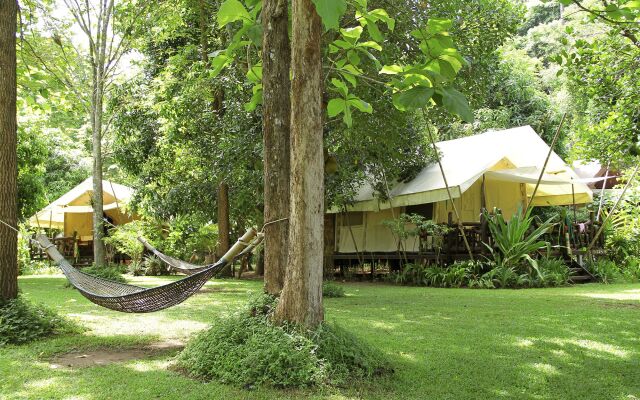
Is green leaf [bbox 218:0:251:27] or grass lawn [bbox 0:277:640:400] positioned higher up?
green leaf [bbox 218:0:251:27]

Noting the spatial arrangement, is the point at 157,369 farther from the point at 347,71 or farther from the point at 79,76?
the point at 79,76

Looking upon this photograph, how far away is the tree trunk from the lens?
496 inches

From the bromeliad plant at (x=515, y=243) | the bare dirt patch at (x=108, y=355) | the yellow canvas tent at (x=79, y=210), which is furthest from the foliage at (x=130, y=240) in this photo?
the bare dirt patch at (x=108, y=355)

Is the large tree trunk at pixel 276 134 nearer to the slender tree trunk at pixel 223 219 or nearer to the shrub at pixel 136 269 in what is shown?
the slender tree trunk at pixel 223 219

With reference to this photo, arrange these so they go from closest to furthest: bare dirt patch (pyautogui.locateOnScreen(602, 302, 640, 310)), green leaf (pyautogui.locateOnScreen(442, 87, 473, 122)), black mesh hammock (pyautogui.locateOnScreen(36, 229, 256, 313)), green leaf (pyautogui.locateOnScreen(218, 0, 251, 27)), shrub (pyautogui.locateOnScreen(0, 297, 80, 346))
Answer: green leaf (pyautogui.locateOnScreen(442, 87, 473, 122))
green leaf (pyautogui.locateOnScreen(218, 0, 251, 27))
black mesh hammock (pyautogui.locateOnScreen(36, 229, 256, 313))
shrub (pyautogui.locateOnScreen(0, 297, 80, 346))
bare dirt patch (pyautogui.locateOnScreen(602, 302, 640, 310))

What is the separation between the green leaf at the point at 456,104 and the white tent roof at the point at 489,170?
875 cm

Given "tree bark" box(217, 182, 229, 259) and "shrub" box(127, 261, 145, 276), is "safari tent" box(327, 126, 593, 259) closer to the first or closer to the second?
"tree bark" box(217, 182, 229, 259)

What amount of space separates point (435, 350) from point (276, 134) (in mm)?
2322

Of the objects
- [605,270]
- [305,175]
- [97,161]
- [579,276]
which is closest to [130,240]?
[97,161]

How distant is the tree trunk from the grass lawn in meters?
3.81

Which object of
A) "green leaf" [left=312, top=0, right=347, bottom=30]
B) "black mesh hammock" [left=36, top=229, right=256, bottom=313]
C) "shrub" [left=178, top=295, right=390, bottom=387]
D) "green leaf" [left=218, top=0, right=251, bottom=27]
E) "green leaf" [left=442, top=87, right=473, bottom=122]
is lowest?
"shrub" [left=178, top=295, right=390, bottom=387]

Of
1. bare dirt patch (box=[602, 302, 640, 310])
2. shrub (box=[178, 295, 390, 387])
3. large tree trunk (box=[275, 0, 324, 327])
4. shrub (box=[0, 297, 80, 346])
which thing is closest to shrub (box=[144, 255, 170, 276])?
shrub (box=[0, 297, 80, 346])

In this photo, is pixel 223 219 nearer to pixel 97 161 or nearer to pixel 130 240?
pixel 97 161

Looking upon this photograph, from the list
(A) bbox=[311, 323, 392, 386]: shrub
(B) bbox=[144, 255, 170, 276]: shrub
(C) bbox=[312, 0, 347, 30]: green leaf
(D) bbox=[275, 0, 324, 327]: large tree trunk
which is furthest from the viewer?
(B) bbox=[144, 255, 170, 276]: shrub
